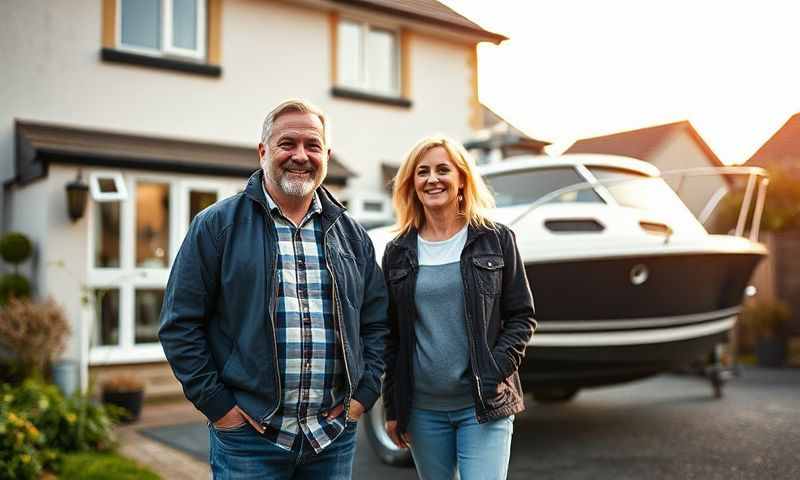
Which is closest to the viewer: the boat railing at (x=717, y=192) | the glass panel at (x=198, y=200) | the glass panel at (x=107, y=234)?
the boat railing at (x=717, y=192)

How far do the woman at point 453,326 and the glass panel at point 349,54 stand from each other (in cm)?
737

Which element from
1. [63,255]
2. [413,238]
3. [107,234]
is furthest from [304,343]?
[107,234]

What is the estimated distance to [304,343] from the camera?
2115 mm

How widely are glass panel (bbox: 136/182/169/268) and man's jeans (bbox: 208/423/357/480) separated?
6101mm

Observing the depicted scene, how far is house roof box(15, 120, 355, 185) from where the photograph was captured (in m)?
7.06

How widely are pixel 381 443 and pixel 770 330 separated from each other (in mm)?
7238

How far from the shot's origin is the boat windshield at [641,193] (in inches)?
193

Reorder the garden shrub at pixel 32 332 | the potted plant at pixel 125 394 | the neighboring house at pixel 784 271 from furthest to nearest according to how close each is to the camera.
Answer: the neighboring house at pixel 784 271, the potted plant at pixel 125 394, the garden shrub at pixel 32 332

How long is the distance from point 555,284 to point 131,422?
4216mm

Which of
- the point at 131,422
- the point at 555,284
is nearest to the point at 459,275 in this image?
the point at 555,284

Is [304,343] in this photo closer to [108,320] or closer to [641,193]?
[641,193]

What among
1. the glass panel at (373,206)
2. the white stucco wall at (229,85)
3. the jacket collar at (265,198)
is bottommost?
the jacket collar at (265,198)

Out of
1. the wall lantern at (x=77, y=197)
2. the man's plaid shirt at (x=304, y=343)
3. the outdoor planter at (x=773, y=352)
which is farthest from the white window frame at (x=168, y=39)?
the outdoor planter at (x=773, y=352)

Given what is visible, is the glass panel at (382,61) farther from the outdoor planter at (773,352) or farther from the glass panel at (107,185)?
the outdoor planter at (773,352)
